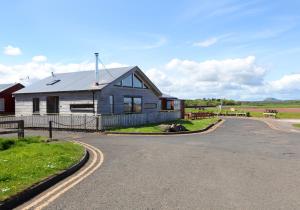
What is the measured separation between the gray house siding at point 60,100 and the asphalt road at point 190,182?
14239 millimetres

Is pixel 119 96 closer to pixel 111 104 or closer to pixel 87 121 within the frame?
pixel 111 104

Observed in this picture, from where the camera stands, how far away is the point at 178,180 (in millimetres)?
8375

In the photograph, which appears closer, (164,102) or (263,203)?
(263,203)

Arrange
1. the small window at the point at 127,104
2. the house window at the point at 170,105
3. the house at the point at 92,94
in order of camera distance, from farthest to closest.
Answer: the house window at the point at 170,105 < the small window at the point at 127,104 < the house at the point at 92,94

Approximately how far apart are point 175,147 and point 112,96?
14.2 meters

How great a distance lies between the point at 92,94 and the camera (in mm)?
26734

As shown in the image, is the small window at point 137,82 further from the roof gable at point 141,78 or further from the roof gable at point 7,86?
the roof gable at point 7,86

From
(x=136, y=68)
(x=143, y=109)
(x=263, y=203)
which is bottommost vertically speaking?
(x=263, y=203)

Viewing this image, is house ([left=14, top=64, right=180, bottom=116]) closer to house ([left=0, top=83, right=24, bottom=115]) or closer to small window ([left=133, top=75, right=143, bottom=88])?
small window ([left=133, top=75, right=143, bottom=88])

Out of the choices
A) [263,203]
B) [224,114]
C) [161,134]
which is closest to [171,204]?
[263,203]

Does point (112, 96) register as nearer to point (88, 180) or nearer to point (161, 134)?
point (161, 134)

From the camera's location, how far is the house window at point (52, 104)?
2956 centimetres

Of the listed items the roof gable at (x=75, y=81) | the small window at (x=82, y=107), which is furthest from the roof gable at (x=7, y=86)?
the small window at (x=82, y=107)

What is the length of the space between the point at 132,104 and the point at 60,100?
674cm
